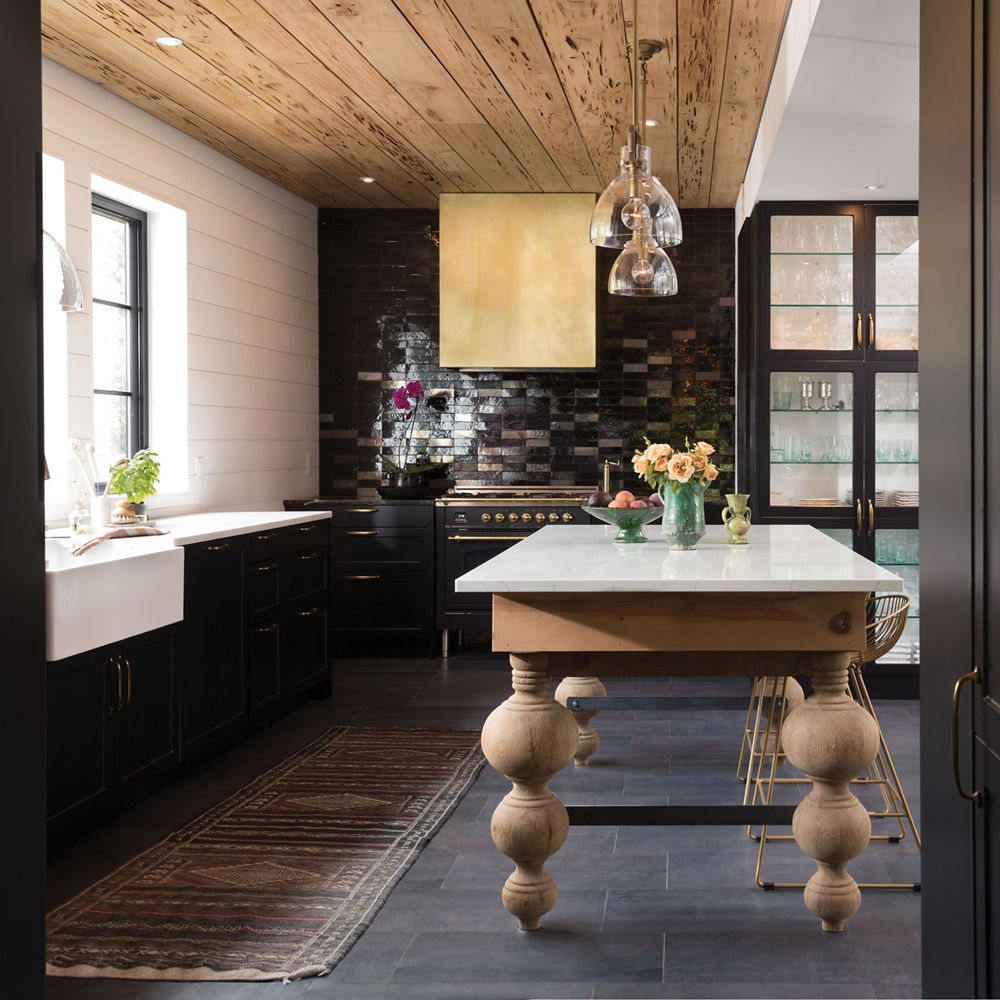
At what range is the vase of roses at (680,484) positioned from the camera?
360 centimetres

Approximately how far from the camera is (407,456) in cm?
717

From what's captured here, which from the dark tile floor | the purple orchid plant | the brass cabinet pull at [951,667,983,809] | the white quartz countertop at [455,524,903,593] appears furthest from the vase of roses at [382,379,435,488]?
the brass cabinet pull at [951,667,983,809]

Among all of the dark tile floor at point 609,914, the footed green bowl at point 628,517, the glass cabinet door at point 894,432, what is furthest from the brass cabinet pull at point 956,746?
the glass cabinet door at point 894,432

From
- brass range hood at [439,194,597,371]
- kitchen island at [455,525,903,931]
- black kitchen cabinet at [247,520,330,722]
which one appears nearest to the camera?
kitchen island at [455,525,903,931]

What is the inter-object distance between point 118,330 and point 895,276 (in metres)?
3.87

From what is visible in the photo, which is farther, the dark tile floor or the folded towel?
the folded towel

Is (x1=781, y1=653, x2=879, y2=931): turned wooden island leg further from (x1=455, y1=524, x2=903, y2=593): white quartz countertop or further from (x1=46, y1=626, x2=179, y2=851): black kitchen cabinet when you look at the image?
(x1=46, y1=626, x2=179, y2=851): black kitchen cabinet

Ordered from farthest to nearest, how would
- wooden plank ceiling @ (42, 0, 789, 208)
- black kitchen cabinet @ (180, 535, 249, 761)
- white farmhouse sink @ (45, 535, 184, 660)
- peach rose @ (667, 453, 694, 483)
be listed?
black kitchen cabinet @ (180, 535, 249, 761) < wooden plank ceiling @ (42, 0, 789, 208) < peach rose @ (667, 453, 694, 483) < white farmhouse sink @ (45, 535, 184, 660)

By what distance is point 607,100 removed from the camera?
4891 millimetres

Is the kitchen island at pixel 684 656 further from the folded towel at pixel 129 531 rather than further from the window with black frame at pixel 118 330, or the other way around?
the window with black frame at pixel 118 330

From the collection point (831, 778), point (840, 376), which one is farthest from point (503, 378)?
point (831, 778)

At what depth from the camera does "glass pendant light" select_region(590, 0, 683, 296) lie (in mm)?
3465

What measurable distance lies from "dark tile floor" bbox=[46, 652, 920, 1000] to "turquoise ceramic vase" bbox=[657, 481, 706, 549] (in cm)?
94

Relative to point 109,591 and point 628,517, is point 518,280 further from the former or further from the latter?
point 109,591
